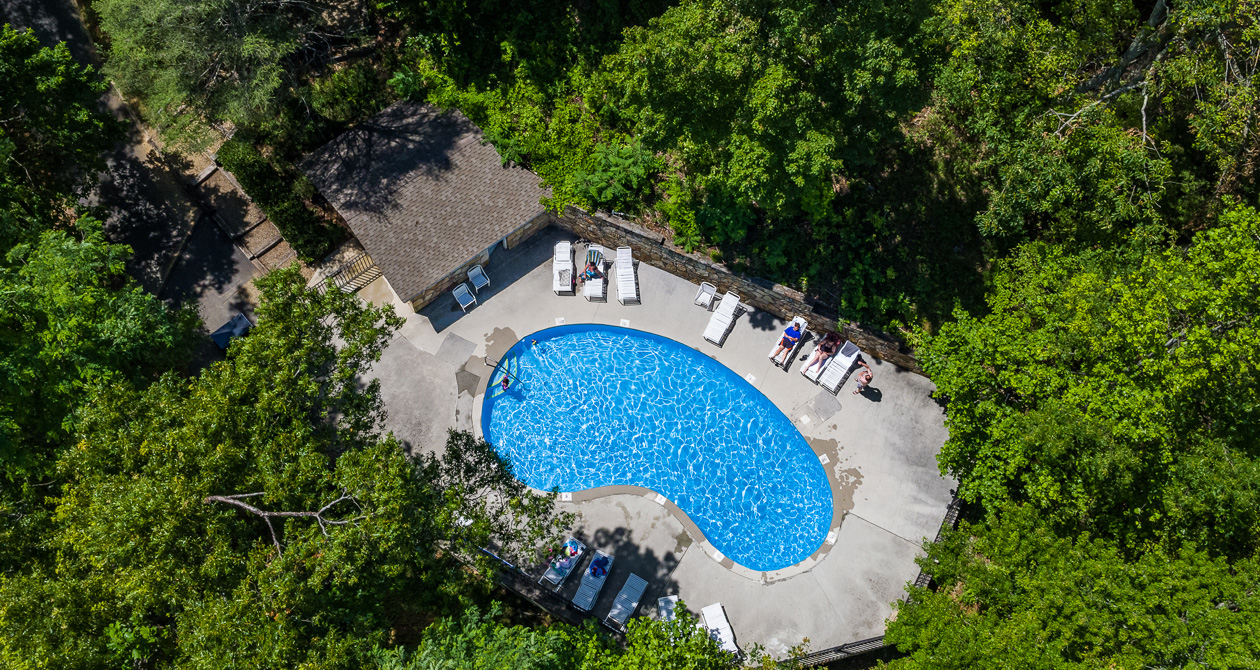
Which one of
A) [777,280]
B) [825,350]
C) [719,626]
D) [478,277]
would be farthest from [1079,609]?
[478,277]

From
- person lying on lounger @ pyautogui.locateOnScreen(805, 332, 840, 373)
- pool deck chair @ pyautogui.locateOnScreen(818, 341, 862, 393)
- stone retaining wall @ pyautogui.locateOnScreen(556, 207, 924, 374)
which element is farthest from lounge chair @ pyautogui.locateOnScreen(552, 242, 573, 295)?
Answer: pool deck chair @ pyautogui.locateOnScreen(818, 341, 862, 393)

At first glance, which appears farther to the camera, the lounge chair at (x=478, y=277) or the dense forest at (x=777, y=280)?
the lounge chair at (x=478, y=277)

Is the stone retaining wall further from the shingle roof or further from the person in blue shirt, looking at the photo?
the shingle roof

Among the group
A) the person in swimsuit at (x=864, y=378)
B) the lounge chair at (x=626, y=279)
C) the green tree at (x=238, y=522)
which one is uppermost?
the person in swimsuit at (x=864, y=378)

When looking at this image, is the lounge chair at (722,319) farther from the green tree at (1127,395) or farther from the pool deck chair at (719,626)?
the pool deck chair at (719,626)

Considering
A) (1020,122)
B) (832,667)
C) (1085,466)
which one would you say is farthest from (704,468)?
(1020,122)

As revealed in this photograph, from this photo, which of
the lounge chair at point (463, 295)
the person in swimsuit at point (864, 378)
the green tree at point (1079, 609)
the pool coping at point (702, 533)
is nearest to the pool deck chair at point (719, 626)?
the pool coping at point (702, 533)
